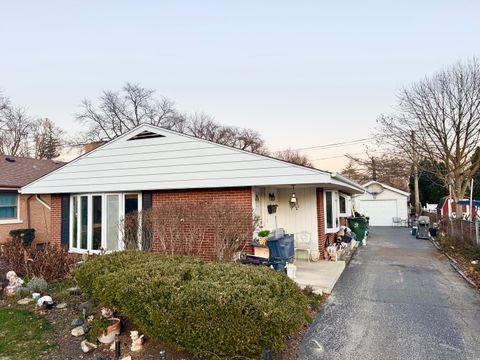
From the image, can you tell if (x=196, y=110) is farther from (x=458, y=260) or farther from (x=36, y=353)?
(x=36, y=353)

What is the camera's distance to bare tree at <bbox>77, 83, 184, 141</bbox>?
1395 inches

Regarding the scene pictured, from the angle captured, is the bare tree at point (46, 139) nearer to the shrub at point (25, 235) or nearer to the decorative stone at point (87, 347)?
the shrub at point (25, 235)

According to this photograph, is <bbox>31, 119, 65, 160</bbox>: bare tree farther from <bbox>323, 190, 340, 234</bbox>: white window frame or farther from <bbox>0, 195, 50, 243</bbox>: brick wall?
<bbox>323, 190, 340, 234</bbox>: white window frame

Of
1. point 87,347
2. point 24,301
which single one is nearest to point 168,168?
point 24,301

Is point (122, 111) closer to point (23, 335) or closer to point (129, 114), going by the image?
point (129, 114)

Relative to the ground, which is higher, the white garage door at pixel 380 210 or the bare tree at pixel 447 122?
the bare tree at pixel 447 122

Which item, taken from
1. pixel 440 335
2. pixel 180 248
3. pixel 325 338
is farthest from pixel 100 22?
pixel 440 335

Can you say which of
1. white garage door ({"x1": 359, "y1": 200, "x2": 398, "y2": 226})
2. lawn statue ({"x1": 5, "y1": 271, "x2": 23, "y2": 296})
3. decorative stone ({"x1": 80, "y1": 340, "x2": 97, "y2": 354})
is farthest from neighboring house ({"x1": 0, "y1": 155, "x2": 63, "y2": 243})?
white garage door ({"x1": 359, "y1": 200, "x2": 398, "y2": 226})

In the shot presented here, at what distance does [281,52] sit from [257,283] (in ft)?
33.8

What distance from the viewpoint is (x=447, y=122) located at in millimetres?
19938

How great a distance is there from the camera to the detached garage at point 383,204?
25656 mm

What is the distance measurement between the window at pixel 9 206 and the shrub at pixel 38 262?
5400 millimetres

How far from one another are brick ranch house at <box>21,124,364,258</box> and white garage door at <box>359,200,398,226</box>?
56.2 feet

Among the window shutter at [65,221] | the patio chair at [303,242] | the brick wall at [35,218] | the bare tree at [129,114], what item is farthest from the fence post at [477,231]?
the bare tree at [129,114]
